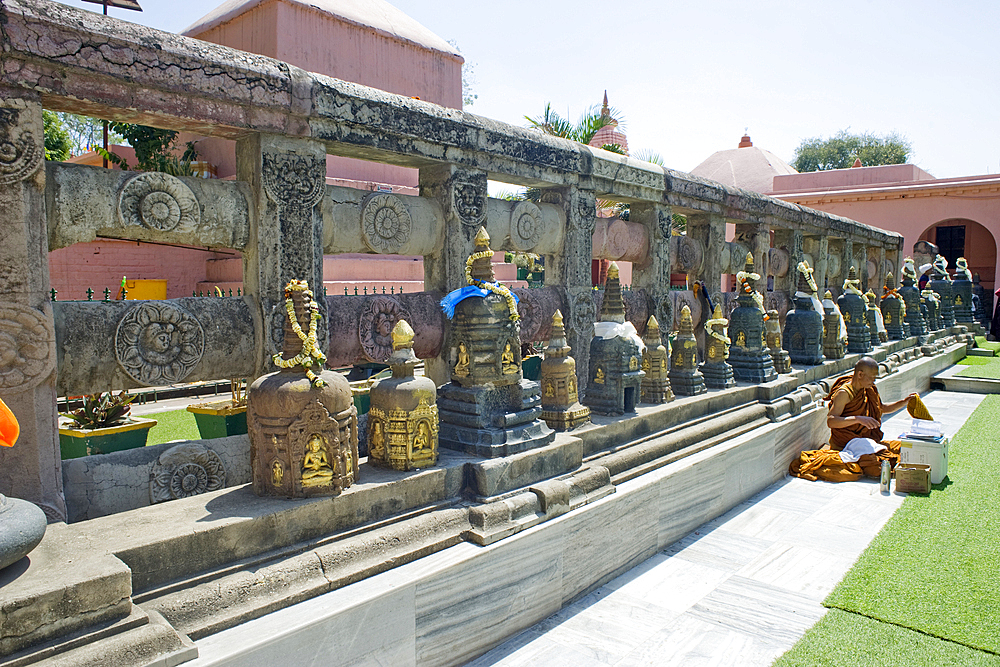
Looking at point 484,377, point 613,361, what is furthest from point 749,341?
point 484,377

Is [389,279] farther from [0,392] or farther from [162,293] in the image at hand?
→ [0,392]

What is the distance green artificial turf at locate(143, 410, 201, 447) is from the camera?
24.5 feet

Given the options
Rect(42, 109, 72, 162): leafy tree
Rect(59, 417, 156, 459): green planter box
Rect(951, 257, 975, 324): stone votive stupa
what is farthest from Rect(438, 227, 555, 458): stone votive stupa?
Rect(951, 257, 975, 324): stone votive stupa

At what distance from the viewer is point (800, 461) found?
268 inches

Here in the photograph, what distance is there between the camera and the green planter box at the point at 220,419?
6.45 metres

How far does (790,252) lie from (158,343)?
868cm

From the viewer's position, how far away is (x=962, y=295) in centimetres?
1702

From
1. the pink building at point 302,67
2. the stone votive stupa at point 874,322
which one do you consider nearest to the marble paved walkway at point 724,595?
the stone votive stupa at point 874,322

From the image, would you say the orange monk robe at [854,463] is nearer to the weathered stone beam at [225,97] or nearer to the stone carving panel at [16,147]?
the weathered stone beam at [225,97]

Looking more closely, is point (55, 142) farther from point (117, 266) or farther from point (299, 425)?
point (299, 425)

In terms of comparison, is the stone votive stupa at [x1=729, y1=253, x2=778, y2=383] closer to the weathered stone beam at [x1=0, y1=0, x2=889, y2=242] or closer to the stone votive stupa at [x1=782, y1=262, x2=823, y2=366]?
the stone votive stupa at [x1=782, y1=262, x2=823, y2=366]

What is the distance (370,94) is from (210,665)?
3045 millimetres

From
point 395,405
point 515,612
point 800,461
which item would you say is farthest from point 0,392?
point 800,461

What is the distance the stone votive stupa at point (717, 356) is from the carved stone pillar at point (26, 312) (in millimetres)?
5426
